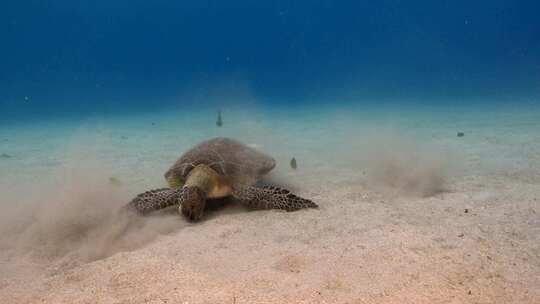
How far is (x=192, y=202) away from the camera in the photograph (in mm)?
5441

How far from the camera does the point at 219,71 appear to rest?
411ft

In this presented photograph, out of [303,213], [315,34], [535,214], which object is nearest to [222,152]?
[303,213]

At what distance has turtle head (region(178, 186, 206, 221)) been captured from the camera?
17.8ft

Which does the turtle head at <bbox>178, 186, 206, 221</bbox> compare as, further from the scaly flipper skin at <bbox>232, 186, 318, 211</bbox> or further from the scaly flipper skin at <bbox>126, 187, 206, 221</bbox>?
the scaly flipper skin at <bbox>232, 186, 318, 211</bbox>

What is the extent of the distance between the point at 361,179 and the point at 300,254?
420cm

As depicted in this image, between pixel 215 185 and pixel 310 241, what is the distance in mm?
2326

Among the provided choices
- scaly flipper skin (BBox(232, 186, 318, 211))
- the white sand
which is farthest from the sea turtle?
the white sand

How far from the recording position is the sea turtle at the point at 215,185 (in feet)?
18.4

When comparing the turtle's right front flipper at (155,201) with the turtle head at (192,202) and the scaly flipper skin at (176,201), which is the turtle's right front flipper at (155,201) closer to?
the scaly flipper skin at (176,201)

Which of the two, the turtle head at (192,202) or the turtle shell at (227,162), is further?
the turtle shell at (227,162)

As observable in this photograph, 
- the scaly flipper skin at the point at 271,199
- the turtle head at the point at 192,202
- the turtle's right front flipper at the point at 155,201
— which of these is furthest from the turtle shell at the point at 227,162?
the turtle head at the point at 192,202

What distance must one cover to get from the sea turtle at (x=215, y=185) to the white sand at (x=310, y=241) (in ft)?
0.75

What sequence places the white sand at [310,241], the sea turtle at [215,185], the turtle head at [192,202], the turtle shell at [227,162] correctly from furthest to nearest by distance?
the turtle shell at [227,162], the sea turtle at [215,185], the turtle head at [192,202], the white sand at [310,241]

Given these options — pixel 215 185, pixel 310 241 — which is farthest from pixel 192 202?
pixel 310 241
